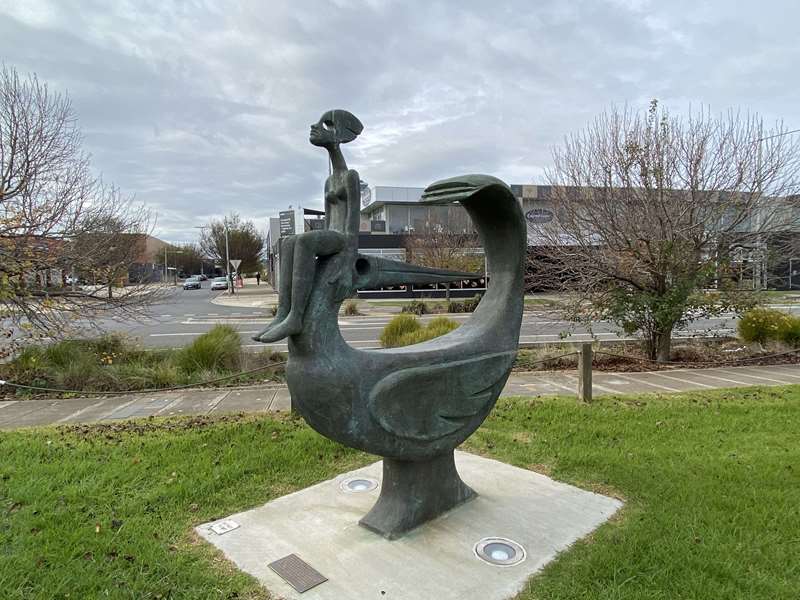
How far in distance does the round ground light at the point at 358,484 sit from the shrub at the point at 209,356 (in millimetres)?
5696

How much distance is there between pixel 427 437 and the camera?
11.8 ft

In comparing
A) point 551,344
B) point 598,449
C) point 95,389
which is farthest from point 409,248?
point 598,449

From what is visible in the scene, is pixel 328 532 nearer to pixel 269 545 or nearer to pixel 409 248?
pixel 269 545

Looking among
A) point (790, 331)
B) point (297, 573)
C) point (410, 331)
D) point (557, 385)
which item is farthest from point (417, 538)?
point (790, 331)

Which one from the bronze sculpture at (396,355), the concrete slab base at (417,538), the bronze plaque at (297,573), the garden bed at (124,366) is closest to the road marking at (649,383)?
the concrete slab base at (417,538)

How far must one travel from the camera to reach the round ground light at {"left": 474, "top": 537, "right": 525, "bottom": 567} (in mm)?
3424

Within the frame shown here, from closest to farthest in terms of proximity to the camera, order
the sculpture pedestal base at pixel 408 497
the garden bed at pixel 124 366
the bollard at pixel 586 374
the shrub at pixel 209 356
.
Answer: the sculpture pedestal base at pixel 408 497 → the bollard at pixel 586 374 → the garden bed at pixel 124 366 → the shrub at pixel 209 356

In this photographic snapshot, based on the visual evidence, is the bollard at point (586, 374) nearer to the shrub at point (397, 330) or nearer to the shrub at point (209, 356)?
the shrub at point (397, 330)

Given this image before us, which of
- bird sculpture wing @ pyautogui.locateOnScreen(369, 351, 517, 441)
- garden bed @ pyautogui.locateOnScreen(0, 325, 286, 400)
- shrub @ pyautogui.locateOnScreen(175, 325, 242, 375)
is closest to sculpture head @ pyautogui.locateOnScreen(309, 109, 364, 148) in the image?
bird sculpture wing @ pyautogui.locateOnScreen(369, 351, 517, 441)

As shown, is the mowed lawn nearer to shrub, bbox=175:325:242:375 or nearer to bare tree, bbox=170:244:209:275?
shrub, bbox=175:325:242:375

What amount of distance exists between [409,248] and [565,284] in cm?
1843

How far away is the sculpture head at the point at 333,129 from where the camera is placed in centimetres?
322

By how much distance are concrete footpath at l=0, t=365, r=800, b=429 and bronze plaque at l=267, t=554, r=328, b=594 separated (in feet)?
13.0

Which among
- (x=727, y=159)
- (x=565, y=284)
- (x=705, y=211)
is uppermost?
(x=727, y=159)
